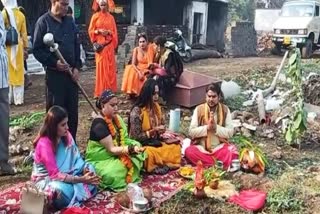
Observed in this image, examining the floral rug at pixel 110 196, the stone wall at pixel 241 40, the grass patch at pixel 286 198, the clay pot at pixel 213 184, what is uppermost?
the stone wall at pixel 241 40

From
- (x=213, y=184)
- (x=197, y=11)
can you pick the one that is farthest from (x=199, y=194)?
(x=197, y=11)

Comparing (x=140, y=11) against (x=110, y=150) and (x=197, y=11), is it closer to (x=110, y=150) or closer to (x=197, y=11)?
(x=197, y=11)

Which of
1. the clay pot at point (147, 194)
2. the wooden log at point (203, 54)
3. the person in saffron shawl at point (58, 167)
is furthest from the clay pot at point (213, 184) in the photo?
the wooden log at point (203, 54)

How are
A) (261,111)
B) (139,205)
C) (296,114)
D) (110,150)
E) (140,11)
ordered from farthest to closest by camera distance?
(140,11) → (261,111) → (296,114) → (110,150) → (139,205)

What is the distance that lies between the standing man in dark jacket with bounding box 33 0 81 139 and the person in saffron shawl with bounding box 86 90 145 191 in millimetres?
505

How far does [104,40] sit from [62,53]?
314 centimetres

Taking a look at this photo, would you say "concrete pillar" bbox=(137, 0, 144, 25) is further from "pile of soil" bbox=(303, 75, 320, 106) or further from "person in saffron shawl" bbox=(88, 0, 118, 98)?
"pile of soil" bbox=(303, 75, 320, 106)

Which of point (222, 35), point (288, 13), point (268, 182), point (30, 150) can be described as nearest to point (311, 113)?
point (268, 182)

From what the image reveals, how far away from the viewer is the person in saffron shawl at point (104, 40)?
25.6 ft

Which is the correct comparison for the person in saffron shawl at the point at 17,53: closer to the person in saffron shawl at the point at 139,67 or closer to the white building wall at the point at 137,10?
the person in saffron shawl at the point at 139,67

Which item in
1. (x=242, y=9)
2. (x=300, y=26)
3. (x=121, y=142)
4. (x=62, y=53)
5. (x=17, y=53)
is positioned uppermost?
(x=242, y=9)

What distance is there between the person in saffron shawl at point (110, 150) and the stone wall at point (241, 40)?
15.0 metres

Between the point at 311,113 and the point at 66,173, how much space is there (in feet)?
16.0

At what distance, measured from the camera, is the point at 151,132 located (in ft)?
17.0
